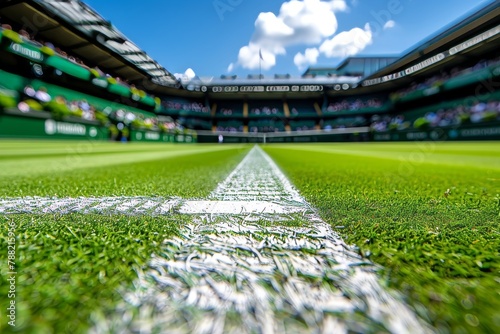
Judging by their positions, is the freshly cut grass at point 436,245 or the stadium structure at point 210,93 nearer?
the freshly cut grass at point 436,245

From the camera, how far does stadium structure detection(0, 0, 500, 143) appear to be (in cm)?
863

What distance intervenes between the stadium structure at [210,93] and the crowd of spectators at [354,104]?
0.10 m

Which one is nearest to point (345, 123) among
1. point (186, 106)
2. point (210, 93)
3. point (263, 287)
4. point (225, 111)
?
point (225, 111)

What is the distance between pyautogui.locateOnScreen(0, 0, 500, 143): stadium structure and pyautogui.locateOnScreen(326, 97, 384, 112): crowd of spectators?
0.34ft

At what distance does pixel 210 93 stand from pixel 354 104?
15.2 m

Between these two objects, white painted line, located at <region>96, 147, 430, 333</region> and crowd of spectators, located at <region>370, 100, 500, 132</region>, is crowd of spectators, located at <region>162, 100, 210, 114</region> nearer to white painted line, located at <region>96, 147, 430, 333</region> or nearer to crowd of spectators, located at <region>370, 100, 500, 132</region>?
crowd of spectators, located at <region>370, 100, 500, 132</region>

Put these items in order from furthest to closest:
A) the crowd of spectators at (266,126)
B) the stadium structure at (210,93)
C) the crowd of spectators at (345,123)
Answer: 1. the crowd of spectators at (266,126)
2. the crowd of spectators at (345,123)
3. the stadium structure at (210,93)

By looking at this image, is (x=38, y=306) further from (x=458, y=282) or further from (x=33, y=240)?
(x=458, y=282)

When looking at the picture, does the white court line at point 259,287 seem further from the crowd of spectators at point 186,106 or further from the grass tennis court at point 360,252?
the crowd of spectators at point 186,106

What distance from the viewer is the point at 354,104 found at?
83.4 feet

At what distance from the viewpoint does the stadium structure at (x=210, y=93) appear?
863cm

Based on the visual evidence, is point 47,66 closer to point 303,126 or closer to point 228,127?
point 228,127

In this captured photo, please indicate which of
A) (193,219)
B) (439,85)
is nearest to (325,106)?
(439,85)

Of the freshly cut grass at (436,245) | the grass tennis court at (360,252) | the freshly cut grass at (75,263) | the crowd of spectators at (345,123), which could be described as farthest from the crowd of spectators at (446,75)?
the freshly cut grass at (75,263)
